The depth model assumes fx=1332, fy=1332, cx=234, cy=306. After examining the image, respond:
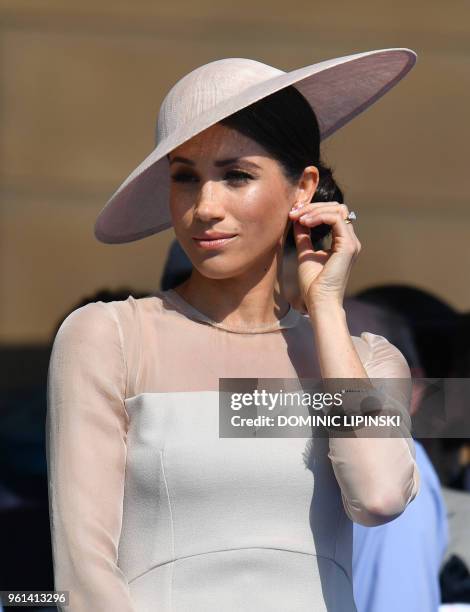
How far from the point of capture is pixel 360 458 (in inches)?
83.4

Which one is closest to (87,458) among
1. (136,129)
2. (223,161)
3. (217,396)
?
(217,396)

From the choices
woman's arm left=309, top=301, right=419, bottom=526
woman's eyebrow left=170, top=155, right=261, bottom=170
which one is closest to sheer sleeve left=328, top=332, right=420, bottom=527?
woman's arm left=309, top=301, right=419, bottom=526

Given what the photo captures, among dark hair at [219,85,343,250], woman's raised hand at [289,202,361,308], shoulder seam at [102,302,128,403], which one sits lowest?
shoulder seam at [102,302,128,403]

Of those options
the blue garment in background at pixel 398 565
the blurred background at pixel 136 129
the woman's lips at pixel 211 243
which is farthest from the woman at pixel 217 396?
the blurred background at pixel 136 129

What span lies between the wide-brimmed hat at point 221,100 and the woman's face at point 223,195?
0.15 feet

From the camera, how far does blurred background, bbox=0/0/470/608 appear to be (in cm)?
525

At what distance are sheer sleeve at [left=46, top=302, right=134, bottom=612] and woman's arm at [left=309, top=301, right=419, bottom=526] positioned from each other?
338 mm

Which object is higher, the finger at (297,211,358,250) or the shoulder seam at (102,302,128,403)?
the finger at (297,211,358,250)

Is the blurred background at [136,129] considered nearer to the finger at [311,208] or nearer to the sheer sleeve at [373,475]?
the finger at [311,208]

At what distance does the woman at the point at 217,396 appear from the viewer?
6.77 ft

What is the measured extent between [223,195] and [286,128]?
18cm

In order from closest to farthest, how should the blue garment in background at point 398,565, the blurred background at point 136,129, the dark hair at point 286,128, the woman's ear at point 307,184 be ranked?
the dark hair at point 286,128
the woman's ear at point 307,184
the blue garment in background at point 398,565
the blurred background at point 136,129

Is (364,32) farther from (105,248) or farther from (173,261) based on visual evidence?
(173,261)

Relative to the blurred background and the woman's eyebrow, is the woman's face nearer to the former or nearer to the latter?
the woman's eyebrow
